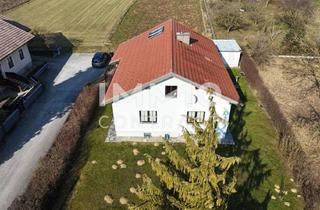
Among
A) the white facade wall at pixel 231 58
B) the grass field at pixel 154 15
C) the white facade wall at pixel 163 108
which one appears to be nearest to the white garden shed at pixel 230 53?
the white facade wall at pixel 231 58

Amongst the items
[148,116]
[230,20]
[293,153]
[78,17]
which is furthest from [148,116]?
[78,17]

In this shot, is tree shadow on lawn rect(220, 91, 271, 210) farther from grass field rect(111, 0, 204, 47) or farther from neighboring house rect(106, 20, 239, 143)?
grass field rect(111, 0, 204, 47)

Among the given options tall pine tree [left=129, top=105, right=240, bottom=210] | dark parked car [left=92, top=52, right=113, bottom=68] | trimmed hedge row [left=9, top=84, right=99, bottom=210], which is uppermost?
tall pine tree [left=129, top=105, right=240, bottom=210]

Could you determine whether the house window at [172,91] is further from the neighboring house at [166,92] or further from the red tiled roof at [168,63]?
the red tiled roof at [168,63]

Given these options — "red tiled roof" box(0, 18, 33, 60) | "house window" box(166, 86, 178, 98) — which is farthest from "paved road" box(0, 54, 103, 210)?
"house window" box(166, 86, 178, 98)

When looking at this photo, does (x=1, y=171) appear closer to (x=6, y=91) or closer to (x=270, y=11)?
(x=6, y=91)

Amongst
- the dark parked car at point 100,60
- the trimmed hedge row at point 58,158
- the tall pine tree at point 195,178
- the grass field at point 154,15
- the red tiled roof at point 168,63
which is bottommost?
the grass field at point 154,15

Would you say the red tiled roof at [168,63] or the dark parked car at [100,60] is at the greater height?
the red tiled roof at [168,63]

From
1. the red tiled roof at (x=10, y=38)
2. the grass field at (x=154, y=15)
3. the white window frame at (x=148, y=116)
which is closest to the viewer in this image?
the white window frame at (x=148, y=116)

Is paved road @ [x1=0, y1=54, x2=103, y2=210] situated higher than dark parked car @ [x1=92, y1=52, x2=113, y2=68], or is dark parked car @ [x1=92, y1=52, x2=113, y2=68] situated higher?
dark parked car @ [x1=92, y1=52, x2=113, y2=68]
